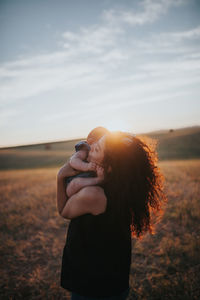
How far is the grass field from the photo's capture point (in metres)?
3.15

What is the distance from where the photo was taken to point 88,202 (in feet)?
4.37

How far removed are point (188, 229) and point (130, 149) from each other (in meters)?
4.46

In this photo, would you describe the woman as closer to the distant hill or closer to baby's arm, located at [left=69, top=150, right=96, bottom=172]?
baby's arm, located at [left=69, top=150, right=96, bottom=172]

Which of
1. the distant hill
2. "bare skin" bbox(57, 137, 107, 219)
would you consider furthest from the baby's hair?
A: the distant hill

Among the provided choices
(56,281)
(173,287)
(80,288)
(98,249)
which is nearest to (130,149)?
(98,249)

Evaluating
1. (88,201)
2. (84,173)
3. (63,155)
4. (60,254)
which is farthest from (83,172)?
(63,155)

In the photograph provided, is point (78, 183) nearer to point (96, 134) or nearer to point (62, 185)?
point (62, 185)

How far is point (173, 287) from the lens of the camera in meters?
3.10

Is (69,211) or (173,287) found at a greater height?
(69,211)

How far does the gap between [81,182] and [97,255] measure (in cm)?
67

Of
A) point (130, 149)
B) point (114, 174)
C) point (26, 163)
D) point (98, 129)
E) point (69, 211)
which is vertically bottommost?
point (26, 163)

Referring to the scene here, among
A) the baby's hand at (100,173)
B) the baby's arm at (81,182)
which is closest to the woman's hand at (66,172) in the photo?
the baby's arm at (81,182)

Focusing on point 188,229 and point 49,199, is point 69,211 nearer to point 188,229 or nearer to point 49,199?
point 188,229

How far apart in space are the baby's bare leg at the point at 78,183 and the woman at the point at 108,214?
0.07m
